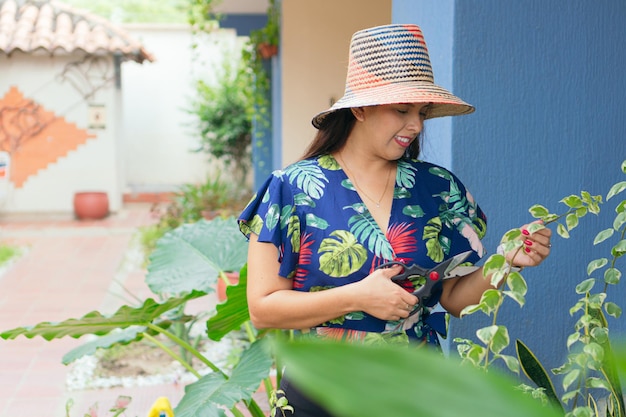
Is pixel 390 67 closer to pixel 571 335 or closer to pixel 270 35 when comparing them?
pixel 571 335

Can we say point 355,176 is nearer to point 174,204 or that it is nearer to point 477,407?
point 477,407

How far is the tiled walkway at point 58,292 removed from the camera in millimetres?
4539

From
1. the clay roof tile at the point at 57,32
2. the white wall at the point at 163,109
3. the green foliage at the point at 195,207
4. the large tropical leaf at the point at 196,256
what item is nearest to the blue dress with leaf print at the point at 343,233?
the large tropical leaf at the point at 196,256

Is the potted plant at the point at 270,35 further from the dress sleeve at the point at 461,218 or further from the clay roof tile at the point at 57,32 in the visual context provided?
the dress sleeve at the point at 461,218

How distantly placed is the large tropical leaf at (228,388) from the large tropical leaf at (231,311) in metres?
0.13

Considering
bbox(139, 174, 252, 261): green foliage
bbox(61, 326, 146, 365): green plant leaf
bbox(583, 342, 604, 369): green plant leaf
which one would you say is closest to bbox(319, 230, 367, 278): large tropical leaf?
bbox(583, 342, 604, 369): green plant leaf

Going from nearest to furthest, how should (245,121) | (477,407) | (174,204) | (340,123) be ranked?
(477,407) < (340,123) < (174,204) < (245,121)

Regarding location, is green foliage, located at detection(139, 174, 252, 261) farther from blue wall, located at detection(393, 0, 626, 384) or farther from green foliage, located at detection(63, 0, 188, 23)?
green foliage, located at detection(63, 0, 188, 23)

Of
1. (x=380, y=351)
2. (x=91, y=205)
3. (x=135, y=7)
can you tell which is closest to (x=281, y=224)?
(x=380, y=351)

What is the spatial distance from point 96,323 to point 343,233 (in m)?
1.12

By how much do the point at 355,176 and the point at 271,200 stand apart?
21cm

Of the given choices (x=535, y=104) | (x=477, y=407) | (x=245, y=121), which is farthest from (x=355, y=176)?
(x=245, y=121)

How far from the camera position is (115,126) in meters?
12.8

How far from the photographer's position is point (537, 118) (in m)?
2.49
